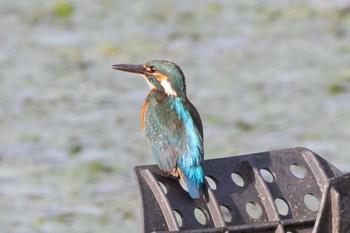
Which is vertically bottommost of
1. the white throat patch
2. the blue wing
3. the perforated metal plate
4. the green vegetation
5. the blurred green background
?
the perforated metal plate

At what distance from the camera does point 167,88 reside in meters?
3.73

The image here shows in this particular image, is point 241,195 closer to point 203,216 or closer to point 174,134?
point 174,134

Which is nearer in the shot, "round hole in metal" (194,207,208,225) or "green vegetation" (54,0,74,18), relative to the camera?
"round hole in metal" (194,207,208,225)

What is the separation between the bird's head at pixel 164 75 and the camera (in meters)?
3.71

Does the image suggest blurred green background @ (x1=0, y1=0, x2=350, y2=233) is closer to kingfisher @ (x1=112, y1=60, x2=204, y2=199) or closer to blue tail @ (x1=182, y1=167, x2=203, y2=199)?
kingfisher @ (x1=112, y1=60, x2=204, y2=199)

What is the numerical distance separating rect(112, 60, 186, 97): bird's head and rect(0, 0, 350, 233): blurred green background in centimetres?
139

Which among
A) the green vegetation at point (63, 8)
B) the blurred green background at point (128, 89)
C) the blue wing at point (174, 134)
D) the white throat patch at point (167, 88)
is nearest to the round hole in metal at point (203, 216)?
the blue wing at point (174, 134)

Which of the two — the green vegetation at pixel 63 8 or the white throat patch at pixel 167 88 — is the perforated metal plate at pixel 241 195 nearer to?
the white throat patch at pixel 167 88

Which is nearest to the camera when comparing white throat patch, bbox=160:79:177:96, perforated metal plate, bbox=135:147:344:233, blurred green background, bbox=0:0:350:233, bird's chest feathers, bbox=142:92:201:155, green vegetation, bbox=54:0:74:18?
perforated metal plate, bbox=135:147:344:233

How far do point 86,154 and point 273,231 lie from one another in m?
2.88

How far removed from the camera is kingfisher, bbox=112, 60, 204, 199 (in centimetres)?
Result: 330

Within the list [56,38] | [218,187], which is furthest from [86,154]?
[218,187]

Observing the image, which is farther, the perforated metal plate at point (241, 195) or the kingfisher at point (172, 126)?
the kingfisher at point (172, 126)

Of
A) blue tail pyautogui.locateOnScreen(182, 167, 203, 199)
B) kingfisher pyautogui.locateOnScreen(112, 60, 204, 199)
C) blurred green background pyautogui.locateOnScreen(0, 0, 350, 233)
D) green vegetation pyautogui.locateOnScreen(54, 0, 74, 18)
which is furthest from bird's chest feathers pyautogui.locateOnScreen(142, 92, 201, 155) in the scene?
A: green vegetation pyautogui.locateOnScreen(54, 0, 74, 18)
